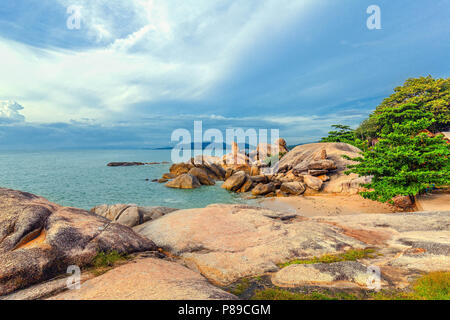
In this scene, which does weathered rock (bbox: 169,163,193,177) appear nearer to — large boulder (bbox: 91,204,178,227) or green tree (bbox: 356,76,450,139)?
large boulder (bbox: 91,204,178,227)

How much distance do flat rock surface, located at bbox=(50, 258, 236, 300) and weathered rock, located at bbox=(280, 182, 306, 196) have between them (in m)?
21.2

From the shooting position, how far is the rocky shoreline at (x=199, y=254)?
4.64 meters

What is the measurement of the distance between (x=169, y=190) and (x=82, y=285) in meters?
28.2

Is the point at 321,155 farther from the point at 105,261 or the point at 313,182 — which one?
the point at 105,261

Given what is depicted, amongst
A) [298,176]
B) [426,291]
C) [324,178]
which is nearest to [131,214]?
[426,291]

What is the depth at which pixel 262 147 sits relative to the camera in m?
54.6

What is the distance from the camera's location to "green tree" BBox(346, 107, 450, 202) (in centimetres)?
Answer: 1350

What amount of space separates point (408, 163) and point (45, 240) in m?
19.2

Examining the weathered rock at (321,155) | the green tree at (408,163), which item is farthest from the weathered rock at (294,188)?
the green tree at (408,163)

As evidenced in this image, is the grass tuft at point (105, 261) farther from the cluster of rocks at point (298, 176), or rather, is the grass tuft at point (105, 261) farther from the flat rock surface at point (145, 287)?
the cluster of rocks at point (298, 176)

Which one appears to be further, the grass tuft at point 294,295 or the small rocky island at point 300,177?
the small rocky island at point 300,177

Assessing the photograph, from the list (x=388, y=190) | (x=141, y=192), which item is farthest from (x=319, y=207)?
(x=141, y=192)

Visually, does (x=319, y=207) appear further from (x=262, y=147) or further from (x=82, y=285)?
(x=262, y=147)

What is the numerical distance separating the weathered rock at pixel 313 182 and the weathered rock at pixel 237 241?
15.6m
